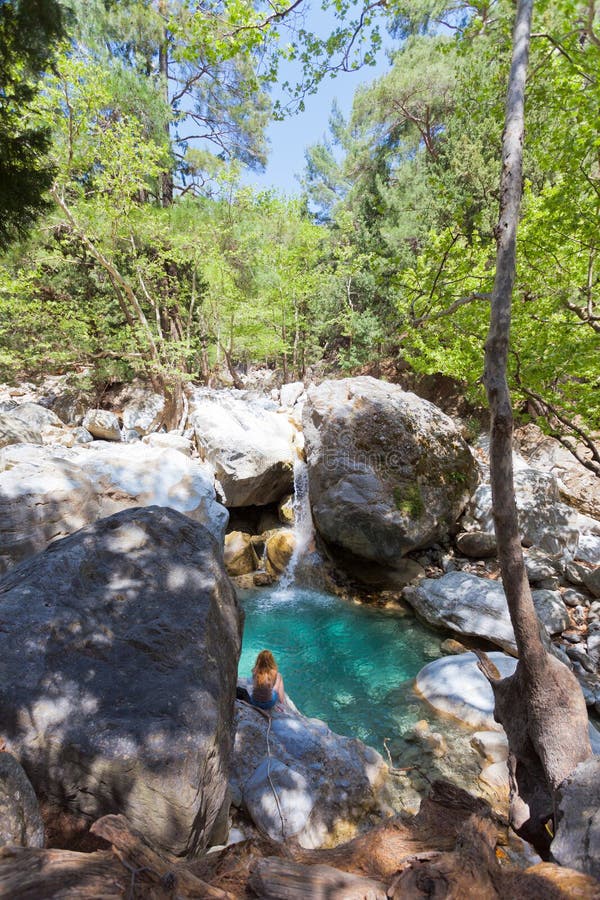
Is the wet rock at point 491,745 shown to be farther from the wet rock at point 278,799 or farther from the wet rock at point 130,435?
the wet rock at point 130,435

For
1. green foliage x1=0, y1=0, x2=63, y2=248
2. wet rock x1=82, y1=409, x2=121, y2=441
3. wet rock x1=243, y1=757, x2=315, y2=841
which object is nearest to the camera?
wet rock x1=243, y1=757, x2=315, y2=841

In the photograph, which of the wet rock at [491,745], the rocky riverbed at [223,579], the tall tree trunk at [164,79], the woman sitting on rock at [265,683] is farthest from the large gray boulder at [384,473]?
the tall tree trunk at [164,79]

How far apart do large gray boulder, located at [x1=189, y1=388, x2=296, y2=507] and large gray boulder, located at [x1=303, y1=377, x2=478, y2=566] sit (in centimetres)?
133

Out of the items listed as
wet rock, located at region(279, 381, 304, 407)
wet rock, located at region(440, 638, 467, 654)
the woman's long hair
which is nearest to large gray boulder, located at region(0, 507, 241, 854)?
the woman's long hair

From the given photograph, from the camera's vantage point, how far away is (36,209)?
4.16 metres

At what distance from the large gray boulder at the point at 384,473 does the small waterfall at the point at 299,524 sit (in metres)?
0.76

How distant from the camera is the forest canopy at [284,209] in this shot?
4.80 meters

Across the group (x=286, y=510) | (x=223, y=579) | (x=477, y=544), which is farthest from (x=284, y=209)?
(x=223, y=579)

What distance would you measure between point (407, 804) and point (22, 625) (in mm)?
3834

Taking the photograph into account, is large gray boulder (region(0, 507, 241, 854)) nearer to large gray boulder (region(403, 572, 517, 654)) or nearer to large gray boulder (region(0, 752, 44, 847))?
large gray boulder (region(0, 752, 44, 847))

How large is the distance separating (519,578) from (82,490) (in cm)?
537

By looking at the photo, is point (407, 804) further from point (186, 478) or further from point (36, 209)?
point (36, 209)

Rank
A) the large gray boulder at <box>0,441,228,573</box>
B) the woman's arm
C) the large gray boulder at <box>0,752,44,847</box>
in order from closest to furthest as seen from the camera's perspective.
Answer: the large gray boulder at <box>0,752,44,847</box>
the woman's arm
the large gray boulder at <box>0,441,228,573</box>

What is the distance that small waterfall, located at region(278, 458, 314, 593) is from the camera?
9312mm
